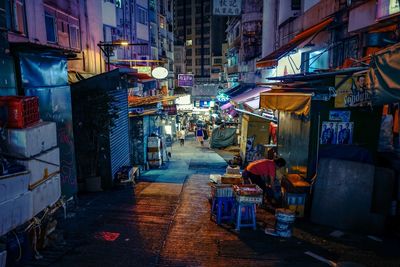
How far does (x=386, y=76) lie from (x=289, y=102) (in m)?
3.46

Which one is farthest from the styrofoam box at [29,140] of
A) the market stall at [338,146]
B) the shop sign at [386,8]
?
the shop sign at [386,8]

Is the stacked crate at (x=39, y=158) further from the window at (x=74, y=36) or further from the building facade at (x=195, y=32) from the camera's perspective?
the building facade at (x=195, y=32)

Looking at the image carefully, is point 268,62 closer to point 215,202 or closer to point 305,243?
point 215,202

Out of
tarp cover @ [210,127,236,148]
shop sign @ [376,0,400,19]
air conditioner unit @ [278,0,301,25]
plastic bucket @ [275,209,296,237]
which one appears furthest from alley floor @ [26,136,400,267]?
tarp cover @ [210,127,236,148]

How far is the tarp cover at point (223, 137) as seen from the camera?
30266 mm

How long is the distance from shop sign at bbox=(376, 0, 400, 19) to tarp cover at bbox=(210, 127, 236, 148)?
70.2 ft

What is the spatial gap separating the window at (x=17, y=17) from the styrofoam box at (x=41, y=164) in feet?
21.1

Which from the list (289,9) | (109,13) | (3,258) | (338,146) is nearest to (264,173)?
(338,146)

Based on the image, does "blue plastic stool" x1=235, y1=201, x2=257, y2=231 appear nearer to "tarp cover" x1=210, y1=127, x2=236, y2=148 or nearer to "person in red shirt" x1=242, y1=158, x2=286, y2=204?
"person in red shirt" x1=242, y1=158, x2=286, y2=204

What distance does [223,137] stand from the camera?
30.3 meters

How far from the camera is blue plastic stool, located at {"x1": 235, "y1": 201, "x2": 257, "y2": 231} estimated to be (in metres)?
8.67

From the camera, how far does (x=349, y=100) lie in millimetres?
9117

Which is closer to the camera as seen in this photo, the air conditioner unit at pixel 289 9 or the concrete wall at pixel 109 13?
the air conditioner unit at pixel 289 9

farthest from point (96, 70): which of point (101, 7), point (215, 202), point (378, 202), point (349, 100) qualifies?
point (378, 202)
